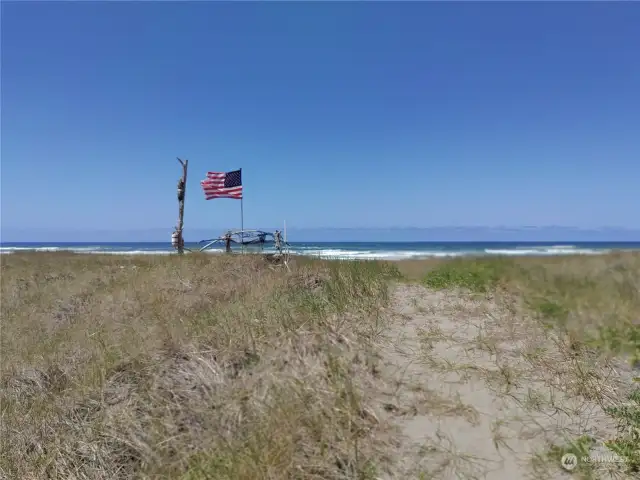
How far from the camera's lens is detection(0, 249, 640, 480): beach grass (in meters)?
3.14

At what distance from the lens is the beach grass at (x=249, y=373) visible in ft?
10.3

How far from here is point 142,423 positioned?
3781 millimetres

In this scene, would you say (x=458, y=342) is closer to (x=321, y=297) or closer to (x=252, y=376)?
(x=321, y=297)

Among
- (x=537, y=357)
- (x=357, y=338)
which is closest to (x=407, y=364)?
(x=357, y=338)

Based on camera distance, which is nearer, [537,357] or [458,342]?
[537,357]

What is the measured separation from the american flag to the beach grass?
1094 centimetres

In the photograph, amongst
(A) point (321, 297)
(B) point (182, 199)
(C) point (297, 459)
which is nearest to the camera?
(C) point (297, 459)

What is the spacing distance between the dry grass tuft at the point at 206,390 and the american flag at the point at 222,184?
11822 millimetres

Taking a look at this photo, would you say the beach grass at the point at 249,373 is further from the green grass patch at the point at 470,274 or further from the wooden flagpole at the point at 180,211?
the wooden flagpole at the point at 180,211

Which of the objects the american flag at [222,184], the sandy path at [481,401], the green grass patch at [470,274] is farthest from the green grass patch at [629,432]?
the american flag at [222,184]

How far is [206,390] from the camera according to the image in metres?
4.02

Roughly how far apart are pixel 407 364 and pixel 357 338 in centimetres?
71

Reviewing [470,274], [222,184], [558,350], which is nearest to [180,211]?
[222,184]

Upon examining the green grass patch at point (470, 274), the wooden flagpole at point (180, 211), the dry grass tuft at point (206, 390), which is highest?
the wooden flagpole at point (180, 211)
